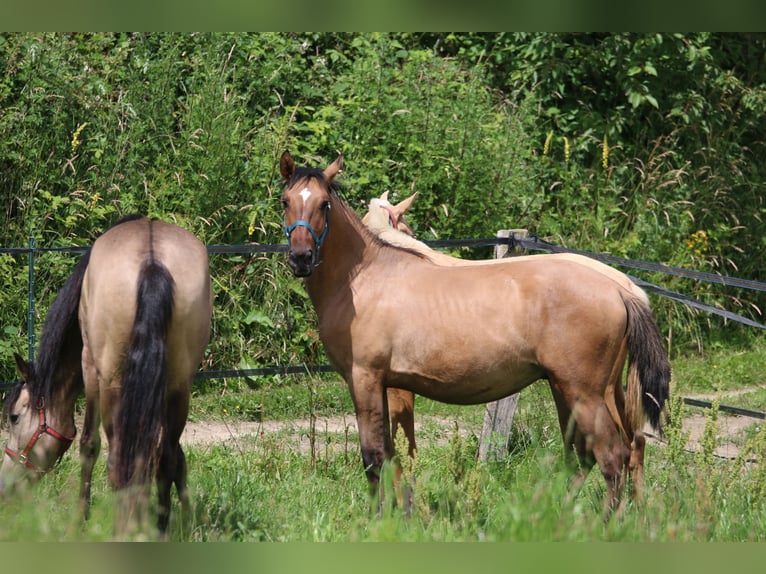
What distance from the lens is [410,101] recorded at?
356 inches

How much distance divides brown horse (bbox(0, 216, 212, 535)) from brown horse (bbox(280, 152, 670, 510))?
0.72m

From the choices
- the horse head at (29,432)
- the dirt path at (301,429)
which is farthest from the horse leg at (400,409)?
the horse head at (29,432)

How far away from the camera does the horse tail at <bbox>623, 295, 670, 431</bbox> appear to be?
431 centimetres

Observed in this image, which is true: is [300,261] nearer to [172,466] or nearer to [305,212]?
[305,212]

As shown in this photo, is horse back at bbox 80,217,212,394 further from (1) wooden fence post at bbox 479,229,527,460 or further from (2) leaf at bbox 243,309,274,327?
(2) leaf at bbox 243,309,274,327

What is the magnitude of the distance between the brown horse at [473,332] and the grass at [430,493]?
294 mm

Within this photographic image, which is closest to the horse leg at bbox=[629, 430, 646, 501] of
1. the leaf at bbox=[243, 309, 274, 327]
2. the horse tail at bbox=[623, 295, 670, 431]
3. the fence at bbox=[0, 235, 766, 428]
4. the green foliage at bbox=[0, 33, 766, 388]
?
the horse tail at bbox=[623, 295, 670, 431]

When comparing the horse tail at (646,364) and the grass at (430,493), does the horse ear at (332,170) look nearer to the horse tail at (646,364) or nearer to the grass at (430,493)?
the grass at (430,493)

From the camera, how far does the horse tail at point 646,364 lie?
14.1 feet

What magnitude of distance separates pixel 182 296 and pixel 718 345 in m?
7.50

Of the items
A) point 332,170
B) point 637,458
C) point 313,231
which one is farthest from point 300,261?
point 637,458

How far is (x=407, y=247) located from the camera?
197 inches

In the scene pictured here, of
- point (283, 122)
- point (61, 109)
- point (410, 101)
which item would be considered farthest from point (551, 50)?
point (61, 109)

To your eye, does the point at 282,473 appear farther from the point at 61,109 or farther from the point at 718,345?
the point at 718,345
